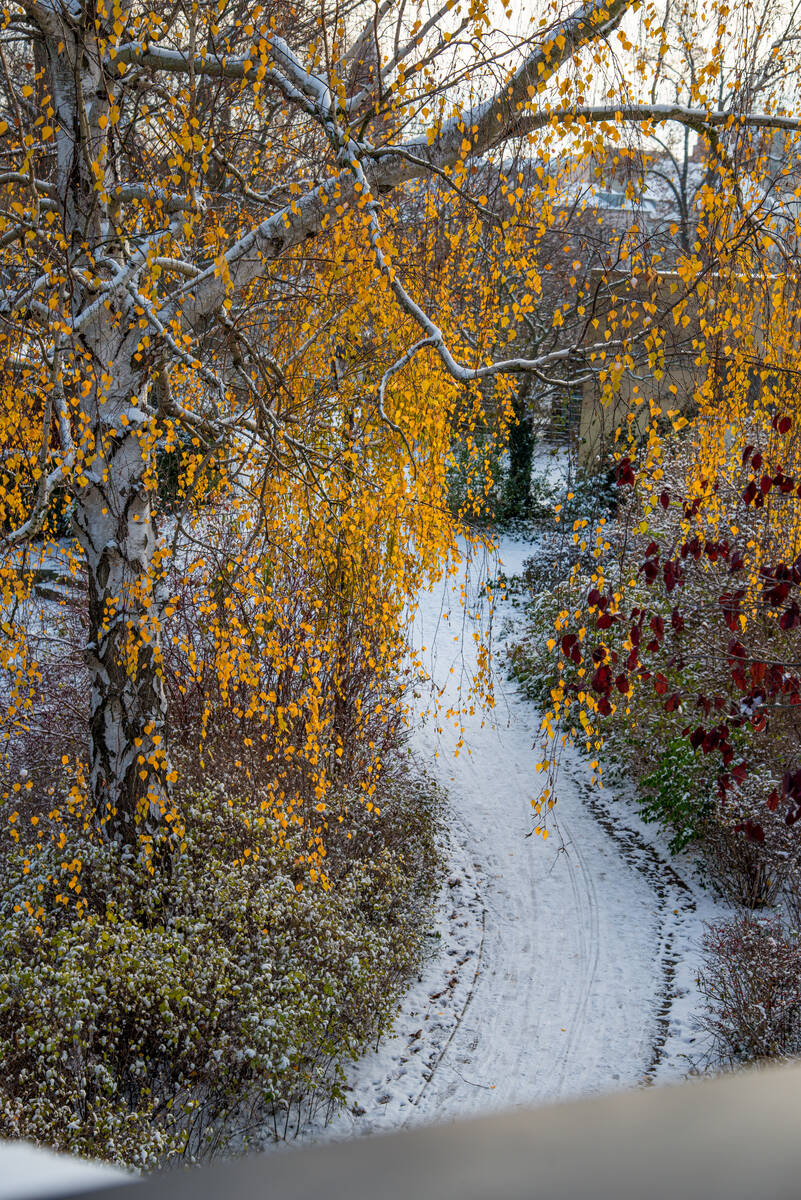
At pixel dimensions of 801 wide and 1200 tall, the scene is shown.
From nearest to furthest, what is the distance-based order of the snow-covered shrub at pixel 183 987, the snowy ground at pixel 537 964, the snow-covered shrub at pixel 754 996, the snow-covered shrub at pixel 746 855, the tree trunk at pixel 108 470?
the snow-covered shrub at pixel 183 987 → the tree trunk at pixel 108 470 → the snow-covered shrub at pixel 754 996 → the snowy ground at pixel 537 964 → the snow-covered shrub at pixel 746 855

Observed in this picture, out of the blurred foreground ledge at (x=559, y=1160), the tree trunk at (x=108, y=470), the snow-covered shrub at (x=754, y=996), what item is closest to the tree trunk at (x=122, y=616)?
the tree trunk at (x=108, y=470)

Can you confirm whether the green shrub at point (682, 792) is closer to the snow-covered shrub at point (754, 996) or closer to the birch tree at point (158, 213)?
the snow-covered shrub at point (754, 996)

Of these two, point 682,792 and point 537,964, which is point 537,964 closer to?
point 537,964

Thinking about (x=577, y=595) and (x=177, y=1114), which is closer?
(x=177, y=1114)

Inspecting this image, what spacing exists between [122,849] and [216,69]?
162 inches

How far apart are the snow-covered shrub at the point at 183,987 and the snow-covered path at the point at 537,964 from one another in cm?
34

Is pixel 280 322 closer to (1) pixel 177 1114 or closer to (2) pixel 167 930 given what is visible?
(2) pixel 167 930

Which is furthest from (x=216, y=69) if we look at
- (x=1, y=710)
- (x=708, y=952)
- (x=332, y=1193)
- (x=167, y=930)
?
(x=708, y=952)

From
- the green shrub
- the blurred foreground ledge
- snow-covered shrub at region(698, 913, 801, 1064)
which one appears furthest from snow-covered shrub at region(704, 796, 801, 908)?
the blurred foreground ledge

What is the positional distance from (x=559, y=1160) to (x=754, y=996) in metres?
5.25

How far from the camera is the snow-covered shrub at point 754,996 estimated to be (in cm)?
484

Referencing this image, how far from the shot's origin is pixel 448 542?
21.3ft

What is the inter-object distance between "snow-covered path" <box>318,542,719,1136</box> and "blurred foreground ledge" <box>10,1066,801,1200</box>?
4233 mm

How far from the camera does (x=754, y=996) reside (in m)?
4.99
